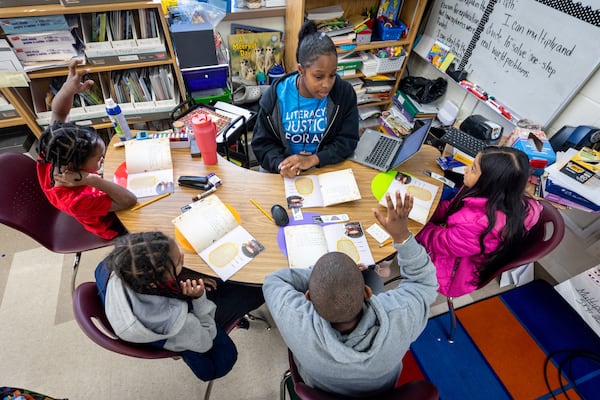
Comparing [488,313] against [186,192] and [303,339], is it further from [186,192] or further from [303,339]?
[186,192]

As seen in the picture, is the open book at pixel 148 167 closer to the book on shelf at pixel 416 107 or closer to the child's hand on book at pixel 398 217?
the child's hand on book at pixel 398 217

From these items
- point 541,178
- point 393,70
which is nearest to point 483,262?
point 541,178

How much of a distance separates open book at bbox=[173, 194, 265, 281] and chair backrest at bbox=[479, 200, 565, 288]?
1.01m

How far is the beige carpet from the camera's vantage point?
1501 mm

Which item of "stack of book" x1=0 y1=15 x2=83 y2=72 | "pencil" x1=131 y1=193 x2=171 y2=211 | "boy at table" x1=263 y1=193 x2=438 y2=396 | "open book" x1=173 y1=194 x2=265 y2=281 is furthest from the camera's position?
"stack of book" x1=0 y1=15 x2=83 y2=72

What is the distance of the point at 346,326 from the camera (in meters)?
→ 0.80

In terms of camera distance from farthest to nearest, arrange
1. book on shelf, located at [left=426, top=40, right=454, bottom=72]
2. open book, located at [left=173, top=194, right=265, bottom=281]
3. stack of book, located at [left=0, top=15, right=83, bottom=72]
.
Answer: book on shelf, located at [left=426, top=40, right=454, bottom=72] < stack of book, located at [left=0, top=15, right=83, bottom=72] < open book, located at [left=173, top=194, right=265, bottom=281]

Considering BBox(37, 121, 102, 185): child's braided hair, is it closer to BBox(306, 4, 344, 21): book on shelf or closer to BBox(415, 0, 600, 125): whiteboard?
BBox(306, 4, 344, 21): book on shelf

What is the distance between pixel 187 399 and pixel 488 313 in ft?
5.89

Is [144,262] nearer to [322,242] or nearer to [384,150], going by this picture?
[322,242]

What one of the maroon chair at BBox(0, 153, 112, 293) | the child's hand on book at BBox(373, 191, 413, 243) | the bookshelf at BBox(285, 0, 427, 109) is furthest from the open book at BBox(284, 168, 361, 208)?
the bookshelf at BBox(285, 0, 427, 109)

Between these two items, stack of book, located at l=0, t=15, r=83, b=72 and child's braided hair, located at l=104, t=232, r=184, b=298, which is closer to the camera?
child's braided hair, located at l=104, t=232, r=184, b=298

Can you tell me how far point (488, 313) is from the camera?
1.88m

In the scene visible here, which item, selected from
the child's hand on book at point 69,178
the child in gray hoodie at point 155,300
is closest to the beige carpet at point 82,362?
the child in gray hoodie at point 155,300
